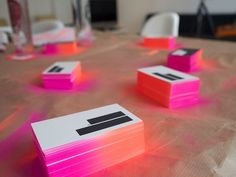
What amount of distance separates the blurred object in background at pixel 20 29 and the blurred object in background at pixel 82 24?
0.30 metres

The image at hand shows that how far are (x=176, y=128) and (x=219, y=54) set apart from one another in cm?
77

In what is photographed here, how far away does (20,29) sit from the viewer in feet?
3.82

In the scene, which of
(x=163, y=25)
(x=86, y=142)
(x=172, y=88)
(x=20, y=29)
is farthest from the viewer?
(x=163, y=25)

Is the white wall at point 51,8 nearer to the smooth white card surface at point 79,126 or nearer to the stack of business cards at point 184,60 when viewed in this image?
the stack of business cards at point 184,60

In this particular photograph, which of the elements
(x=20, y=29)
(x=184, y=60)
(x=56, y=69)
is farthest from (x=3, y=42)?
(x=184, y=60)

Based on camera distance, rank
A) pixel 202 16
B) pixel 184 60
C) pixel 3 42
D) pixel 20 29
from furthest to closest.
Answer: pixel 202 16, pixel 3 42, pixel 20 29, pixel 184 60

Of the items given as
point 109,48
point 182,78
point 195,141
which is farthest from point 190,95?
point 109,48

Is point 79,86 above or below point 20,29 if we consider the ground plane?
below

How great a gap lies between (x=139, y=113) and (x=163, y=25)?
1.44 metres

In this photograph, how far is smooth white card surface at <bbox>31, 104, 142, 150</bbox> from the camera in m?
0.42

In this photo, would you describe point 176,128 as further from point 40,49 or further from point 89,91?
point 40,49

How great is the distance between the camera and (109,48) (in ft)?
4.54

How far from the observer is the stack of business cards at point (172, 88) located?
65cm

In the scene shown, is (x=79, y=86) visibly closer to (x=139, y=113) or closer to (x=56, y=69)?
(x=56, y=69)
